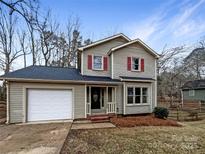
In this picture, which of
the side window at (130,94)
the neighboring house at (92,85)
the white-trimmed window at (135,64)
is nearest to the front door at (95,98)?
the neighboring house at (92,85)

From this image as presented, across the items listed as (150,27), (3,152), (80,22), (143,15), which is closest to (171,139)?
(3,152)

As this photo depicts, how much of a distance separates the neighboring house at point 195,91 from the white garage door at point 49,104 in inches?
944

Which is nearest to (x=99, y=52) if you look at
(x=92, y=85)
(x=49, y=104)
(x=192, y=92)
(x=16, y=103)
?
(x=92, y=85)

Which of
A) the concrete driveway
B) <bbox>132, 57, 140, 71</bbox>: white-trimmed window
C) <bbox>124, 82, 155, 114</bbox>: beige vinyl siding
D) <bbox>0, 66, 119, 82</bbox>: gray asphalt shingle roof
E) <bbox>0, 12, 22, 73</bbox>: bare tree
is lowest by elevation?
the concrete driveway

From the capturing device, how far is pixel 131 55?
16094 mm

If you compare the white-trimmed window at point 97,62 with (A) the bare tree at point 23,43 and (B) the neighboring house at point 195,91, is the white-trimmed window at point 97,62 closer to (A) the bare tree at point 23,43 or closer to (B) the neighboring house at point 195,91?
(A) the bare tree at point 23,43

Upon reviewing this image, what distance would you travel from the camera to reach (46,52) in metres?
27.4

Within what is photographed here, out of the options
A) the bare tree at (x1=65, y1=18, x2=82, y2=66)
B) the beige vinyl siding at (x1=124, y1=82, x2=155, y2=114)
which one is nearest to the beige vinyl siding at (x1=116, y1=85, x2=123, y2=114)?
the beige vinyl siding at (x1=124, y1=82, x2=155, y2=114)

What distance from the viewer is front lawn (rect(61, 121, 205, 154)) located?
22.3 feet

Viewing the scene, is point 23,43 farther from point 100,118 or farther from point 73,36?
point 100,118

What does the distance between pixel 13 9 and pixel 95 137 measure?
6.32 m

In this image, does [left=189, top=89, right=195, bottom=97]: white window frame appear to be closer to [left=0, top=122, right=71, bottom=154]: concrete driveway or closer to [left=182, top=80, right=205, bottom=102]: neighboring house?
[left=182, top=80, right=205, bottom=102]: neighboring house

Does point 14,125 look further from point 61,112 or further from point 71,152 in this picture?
point 71,152

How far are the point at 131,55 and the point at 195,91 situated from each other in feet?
64.7
